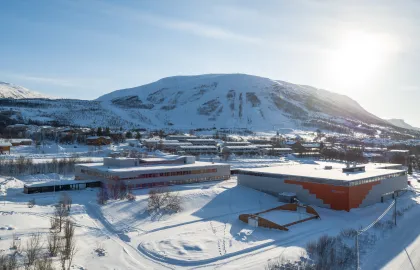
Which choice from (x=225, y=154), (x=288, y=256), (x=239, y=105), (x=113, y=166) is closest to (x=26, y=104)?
(x=239, y=105)

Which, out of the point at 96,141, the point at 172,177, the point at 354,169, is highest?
the point at 96,141

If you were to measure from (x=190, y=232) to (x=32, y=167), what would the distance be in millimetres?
33425

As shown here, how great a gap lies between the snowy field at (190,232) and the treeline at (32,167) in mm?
13026

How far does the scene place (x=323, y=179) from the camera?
3488 centimetres

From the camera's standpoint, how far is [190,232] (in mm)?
25281

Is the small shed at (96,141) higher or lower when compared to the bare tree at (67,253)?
higher

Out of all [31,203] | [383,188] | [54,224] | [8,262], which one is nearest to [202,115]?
[383,188]

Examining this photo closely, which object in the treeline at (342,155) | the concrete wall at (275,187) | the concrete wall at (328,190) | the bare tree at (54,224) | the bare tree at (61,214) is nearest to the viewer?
the bare tree at (54,224)

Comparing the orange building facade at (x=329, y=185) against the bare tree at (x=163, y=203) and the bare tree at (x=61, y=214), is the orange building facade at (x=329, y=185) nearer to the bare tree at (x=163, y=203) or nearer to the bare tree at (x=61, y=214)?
the bare tree at (x=163, y=203)

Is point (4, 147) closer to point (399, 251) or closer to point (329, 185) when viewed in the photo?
point (329, 185)

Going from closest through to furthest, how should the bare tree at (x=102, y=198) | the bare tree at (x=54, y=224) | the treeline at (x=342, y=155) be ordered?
1. the bare tree at (x=54, y=224)
2. the bare tree at (x=102, y=198)
3. the treeline at (x=342, y=155)

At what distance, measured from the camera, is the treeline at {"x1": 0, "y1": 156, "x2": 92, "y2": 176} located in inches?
1900

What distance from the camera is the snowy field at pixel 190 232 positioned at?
812 inches

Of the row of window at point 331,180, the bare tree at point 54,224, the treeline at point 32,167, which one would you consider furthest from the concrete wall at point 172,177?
the bare tree at point 54,224
